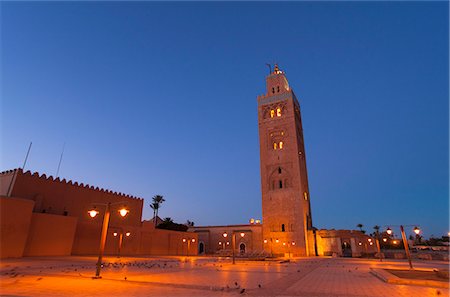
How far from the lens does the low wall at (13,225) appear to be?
63.3ft

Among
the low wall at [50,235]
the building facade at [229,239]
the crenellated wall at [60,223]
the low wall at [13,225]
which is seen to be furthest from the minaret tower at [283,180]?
the low wall at [13,225]

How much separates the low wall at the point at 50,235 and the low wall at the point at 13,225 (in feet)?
3.47

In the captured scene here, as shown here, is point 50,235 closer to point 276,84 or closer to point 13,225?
point 13,225

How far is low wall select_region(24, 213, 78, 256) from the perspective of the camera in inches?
859

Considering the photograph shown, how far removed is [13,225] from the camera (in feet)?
65.5

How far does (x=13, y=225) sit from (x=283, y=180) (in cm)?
3856

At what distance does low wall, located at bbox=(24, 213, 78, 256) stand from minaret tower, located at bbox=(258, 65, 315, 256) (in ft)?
99.9

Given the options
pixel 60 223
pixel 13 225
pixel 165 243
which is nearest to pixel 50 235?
pixel 60 223

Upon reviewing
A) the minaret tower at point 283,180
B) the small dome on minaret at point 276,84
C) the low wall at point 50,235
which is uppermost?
the small dome on minaret at point 276,84

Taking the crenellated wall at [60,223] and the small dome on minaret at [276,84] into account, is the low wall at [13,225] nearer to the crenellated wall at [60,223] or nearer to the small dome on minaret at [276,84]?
the crenellated wall at [60,223]

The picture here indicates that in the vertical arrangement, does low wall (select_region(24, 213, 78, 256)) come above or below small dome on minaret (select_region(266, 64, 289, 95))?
below

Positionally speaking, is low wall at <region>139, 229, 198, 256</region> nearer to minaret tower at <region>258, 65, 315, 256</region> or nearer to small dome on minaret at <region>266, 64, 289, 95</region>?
minaret tower at <region>258, 65, 315, 256</region>

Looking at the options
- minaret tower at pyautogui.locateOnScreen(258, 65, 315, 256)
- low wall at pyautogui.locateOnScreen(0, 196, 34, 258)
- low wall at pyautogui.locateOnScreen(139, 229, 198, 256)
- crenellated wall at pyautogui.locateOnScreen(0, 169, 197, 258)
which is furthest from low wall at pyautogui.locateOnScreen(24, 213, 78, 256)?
minaret tower at pyautogui.locateOnScreen(258, 65, 315, 256)

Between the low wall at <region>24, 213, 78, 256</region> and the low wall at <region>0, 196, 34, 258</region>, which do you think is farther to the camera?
the low wall at <region>24, 213, 78, 256</region>
